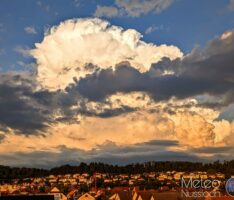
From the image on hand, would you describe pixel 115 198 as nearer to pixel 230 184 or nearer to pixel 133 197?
pixel 133 197

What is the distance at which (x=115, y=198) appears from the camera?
136 metres

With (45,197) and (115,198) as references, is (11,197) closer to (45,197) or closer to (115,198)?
(45,197)

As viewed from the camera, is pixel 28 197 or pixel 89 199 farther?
pixel 89 199

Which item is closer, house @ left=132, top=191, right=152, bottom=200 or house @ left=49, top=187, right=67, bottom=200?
house @ left=132, top=191, right=152, bottom=200

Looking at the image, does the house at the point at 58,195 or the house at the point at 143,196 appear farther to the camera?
the house at the point at 58,195

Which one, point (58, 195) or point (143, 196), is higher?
point (58, 195)

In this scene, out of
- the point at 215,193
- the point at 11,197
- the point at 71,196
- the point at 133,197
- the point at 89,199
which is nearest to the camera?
the point at 11,197

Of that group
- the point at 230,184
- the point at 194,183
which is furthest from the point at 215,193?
the point at 230,184

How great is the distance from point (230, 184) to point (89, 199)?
5146 centimetres

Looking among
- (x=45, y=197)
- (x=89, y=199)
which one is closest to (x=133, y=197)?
(x=89, y=199)

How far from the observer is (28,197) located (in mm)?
101000

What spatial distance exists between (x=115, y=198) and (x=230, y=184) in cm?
4244

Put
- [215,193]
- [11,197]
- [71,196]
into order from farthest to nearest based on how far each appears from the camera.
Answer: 1. [71,196]
2. [215,193]
3. [11,197]

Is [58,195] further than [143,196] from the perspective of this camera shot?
Yes
